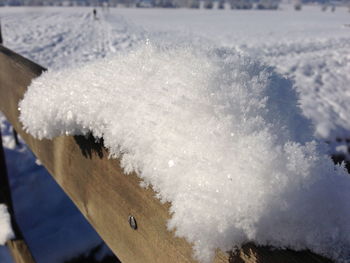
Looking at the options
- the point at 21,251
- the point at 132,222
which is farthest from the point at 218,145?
the point at 21,251

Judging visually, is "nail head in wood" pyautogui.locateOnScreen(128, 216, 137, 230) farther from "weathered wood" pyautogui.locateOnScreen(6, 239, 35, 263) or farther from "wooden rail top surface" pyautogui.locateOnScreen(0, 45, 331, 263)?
"weathered wood" pyautogui.locateOnScreen(6, 239, 35, 263)

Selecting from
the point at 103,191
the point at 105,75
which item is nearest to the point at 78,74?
the point at 105,75

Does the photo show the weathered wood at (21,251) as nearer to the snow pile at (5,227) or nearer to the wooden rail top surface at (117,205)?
the snow pile at (5,227)

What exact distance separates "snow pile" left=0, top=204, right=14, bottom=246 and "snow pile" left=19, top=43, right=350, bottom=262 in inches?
50.9

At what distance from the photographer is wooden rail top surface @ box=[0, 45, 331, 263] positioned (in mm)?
419

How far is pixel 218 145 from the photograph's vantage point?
40 cm

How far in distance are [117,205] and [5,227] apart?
4.46 ft

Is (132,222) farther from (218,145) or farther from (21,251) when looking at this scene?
(21,251)

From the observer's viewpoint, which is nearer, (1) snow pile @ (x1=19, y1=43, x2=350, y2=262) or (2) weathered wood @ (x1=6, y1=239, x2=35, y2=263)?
(1) snow pile @ (x1=19, y1=43, x2=350, y2=262)

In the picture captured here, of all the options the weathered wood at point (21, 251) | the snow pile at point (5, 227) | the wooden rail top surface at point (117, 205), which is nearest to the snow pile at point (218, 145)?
the wooden rail top surface at point (117, 205)

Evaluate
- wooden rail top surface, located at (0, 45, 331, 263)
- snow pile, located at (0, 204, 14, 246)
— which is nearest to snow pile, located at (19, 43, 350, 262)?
wooden rail top surface, located at (0, 45, 331, 263)

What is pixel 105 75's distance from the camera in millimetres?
650

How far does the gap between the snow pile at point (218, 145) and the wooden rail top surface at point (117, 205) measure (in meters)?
0.03

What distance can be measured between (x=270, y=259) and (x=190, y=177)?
0.42ft
